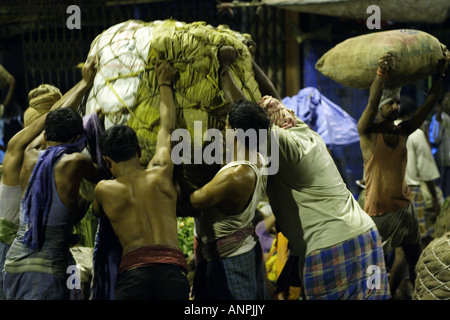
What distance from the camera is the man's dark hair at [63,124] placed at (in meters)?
3.87

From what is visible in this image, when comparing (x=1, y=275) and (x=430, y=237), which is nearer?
(x=1, y=275)

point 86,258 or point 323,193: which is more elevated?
point 323,193

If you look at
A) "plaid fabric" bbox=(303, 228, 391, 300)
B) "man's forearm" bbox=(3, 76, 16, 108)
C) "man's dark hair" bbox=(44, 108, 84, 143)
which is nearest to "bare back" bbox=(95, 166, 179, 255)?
"man's dark hair" bbox=(44, 108, 84, 143)

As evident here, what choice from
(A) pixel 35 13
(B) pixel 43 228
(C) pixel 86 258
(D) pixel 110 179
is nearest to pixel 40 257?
(B) pixel 43 228

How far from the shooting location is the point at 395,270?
560 centimetres

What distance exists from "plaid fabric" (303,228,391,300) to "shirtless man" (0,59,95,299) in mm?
1694

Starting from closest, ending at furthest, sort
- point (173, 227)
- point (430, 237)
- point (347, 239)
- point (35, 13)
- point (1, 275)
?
point (173, 227), point (347, 239), point (1, 275), point (430, 237), point (35, 13)

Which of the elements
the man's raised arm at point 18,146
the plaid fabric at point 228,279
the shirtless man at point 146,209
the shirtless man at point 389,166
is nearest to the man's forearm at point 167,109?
the shirtless man at point 146,209

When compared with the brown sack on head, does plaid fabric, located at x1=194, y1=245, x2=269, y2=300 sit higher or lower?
lower

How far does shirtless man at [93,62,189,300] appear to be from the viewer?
144 inches

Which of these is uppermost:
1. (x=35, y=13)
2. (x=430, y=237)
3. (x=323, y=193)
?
(x=35, y=13)

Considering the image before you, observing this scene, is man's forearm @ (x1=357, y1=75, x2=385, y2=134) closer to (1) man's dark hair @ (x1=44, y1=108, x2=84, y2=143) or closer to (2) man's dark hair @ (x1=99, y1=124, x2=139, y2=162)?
(2) man's dark hair @ (x1=99, y1=124, x2=139, y2=162)

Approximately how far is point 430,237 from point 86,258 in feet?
10.9
